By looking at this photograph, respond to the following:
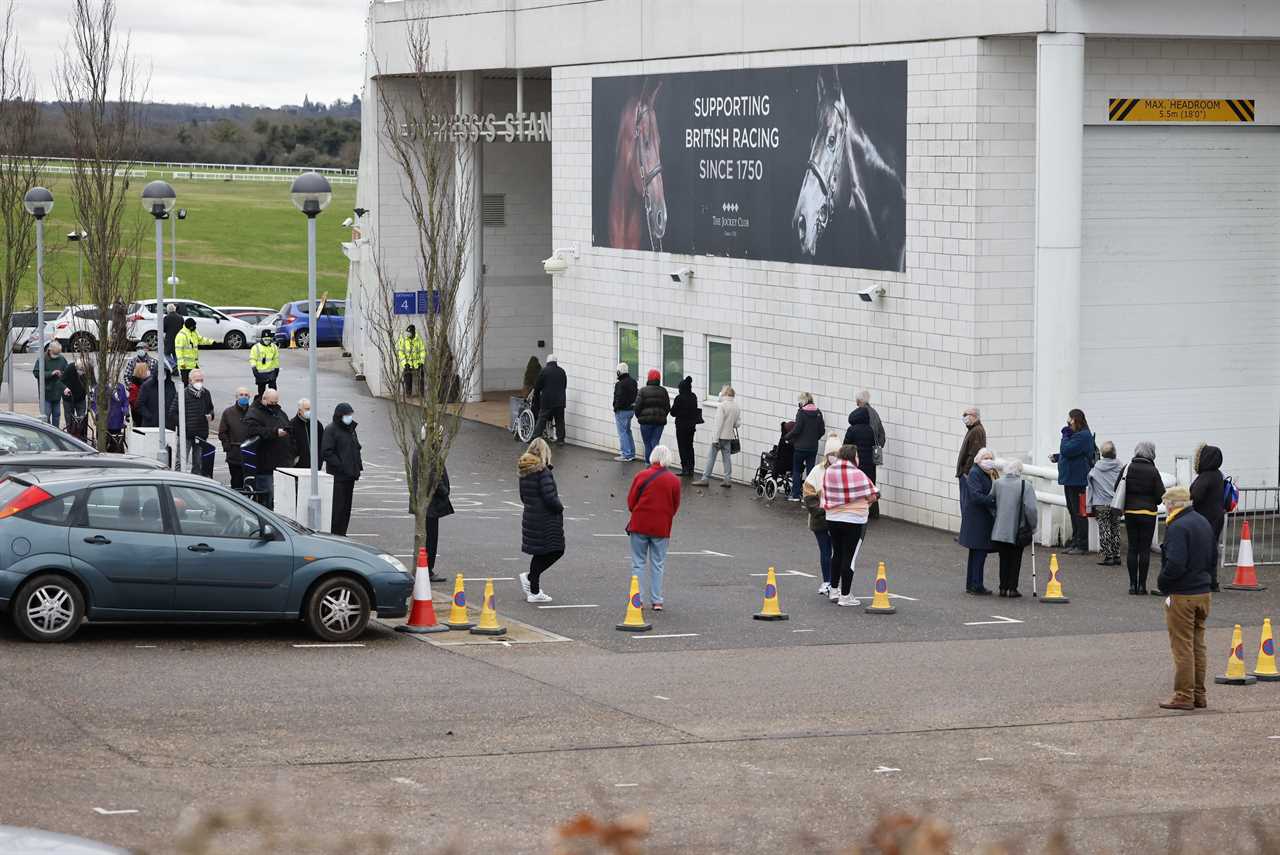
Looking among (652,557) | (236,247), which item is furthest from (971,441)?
(236,247)

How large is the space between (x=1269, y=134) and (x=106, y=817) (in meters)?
20.5

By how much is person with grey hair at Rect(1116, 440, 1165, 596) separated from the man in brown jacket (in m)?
2.56

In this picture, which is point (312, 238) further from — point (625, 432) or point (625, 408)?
point (625, 432)

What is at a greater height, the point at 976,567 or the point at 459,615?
the point at 976,567

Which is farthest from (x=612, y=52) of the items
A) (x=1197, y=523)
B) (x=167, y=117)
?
(x=167, y=117)

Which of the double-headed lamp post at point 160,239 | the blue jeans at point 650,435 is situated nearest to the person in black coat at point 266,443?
the double-headed lamp post at point 160,239

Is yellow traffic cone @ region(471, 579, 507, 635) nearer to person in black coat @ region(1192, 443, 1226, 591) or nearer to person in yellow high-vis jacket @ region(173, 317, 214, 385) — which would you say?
person in black coat @ region(1192, 443, 1226, 591)

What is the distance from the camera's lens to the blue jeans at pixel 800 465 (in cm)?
2747

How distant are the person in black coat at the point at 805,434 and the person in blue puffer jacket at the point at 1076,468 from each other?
4368 mm

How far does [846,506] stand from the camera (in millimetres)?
19422

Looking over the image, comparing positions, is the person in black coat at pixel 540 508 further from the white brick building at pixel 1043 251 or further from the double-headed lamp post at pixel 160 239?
the double-headed lamp post at pixel 160 239

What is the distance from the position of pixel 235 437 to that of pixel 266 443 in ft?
2.41

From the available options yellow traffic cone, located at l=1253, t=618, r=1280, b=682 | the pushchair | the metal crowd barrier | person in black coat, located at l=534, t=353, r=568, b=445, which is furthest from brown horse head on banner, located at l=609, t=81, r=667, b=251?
yellow traffic cone, located at l=1253, t=618, r=1280, b=682

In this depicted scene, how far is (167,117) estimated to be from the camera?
7372 inches
